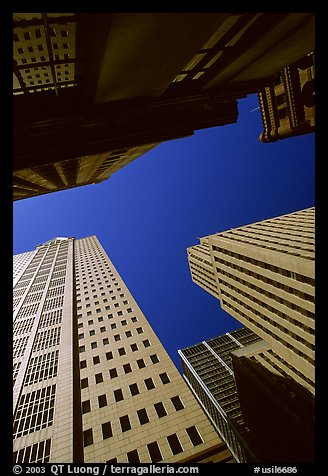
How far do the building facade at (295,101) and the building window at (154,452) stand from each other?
33669mm

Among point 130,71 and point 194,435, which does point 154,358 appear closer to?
point 194,435

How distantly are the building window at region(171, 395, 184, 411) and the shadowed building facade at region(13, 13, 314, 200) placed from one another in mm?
28770

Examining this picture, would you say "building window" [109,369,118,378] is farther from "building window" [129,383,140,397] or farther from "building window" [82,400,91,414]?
"building window" [82,400,91,414]

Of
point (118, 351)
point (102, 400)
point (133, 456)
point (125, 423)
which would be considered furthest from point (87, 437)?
point (118, 351)

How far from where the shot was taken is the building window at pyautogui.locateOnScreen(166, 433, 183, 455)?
28.5 metres

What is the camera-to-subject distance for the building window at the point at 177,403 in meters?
32.9

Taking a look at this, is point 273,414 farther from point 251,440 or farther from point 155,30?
point 155,30

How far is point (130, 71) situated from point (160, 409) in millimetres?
33469

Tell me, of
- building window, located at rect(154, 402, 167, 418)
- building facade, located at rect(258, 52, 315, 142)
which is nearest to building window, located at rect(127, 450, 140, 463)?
building window, located at rect(154, 402, 167, 418)

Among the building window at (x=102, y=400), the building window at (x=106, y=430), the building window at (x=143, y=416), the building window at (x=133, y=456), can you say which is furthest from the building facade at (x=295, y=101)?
the building window at (x=102, y=400)

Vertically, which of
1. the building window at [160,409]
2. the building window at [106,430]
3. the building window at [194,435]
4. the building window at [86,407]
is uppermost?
the building window at [194,435]

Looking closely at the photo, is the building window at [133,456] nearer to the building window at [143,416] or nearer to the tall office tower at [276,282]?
the building window at [143,416]

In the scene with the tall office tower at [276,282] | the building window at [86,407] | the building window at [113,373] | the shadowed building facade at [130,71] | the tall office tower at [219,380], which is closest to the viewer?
the shadowed building facade at [130,71]

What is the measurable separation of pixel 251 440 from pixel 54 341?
212 feet
